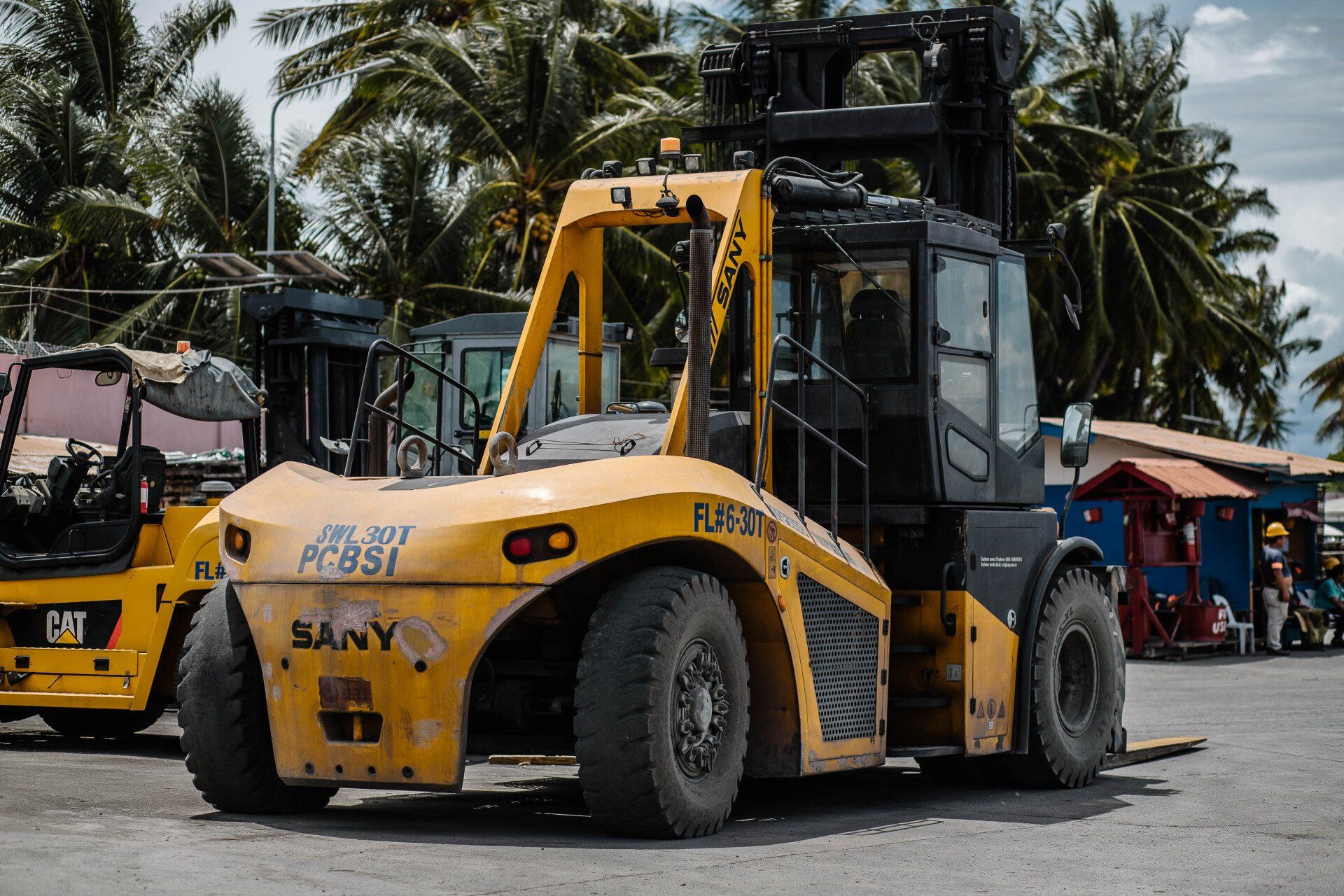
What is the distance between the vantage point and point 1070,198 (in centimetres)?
4838

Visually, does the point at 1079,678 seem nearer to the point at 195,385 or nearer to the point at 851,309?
the point at 851,309

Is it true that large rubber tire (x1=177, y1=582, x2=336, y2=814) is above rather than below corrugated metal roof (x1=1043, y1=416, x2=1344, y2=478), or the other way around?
below

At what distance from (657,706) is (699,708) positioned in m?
0.38

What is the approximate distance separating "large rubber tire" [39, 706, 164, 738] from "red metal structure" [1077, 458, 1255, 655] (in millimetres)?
15572

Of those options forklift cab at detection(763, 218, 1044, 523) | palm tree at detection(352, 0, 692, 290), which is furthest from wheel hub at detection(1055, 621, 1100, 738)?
palm tree at detection(352, 0, 692, 290)

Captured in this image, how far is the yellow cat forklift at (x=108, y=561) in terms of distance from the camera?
1233 centimetres

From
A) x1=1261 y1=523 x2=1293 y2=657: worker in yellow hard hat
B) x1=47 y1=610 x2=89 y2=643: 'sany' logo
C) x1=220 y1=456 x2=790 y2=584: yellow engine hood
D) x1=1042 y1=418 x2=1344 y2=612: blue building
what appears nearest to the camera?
x1=220 y1=456 x2=790 y2=584: yellow engine hood

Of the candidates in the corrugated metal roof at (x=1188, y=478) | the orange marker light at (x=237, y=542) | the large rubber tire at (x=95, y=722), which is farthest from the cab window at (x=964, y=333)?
the corrugated metal roof at (x=1188, y=478)

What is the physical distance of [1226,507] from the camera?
2805 cm

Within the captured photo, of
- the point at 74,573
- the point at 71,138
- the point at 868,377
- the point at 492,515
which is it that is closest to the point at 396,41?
the point at 71,138

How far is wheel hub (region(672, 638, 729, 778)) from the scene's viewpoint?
7621 mm

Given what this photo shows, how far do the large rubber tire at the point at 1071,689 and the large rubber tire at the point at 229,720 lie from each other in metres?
4.21

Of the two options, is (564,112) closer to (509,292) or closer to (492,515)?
(509,292)

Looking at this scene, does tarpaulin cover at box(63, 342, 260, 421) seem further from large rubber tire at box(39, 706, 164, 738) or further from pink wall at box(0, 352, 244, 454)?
pink wall at box(0, 352, 244, 454)
